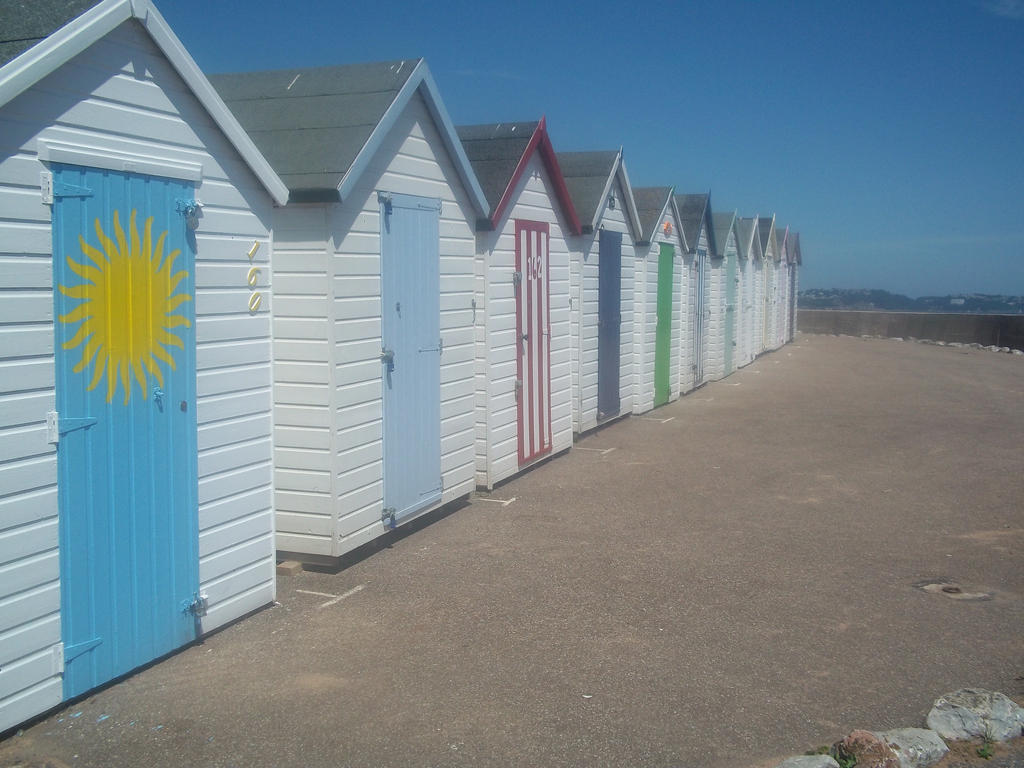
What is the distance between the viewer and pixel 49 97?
436 cm

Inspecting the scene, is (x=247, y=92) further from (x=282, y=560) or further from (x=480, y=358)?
(x=282, y=560)

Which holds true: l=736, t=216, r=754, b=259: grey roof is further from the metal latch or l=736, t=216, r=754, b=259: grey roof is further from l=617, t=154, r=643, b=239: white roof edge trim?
the metal latch

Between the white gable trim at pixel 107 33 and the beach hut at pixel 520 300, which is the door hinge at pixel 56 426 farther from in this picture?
the beach hut at pixel 520 300

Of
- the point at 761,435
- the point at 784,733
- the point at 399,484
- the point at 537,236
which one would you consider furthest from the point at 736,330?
the point at 784,733

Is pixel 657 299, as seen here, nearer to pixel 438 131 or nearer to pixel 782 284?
pixel 438 131

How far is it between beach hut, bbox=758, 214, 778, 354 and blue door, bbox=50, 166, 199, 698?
22.9 metres

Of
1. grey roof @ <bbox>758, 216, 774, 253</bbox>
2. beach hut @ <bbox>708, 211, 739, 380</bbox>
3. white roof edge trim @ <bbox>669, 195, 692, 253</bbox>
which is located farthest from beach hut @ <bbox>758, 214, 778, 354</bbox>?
white roof edge trim @ <bbox>669, 195, 692, 253</bbox>

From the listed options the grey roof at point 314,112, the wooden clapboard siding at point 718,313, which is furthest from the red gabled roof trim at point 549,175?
the wooden clapboard siding at point 718,313

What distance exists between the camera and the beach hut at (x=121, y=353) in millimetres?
4258

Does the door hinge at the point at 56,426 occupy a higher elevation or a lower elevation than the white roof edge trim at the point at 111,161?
lower

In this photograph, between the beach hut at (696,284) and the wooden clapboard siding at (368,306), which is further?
the beach hut at (696,284)

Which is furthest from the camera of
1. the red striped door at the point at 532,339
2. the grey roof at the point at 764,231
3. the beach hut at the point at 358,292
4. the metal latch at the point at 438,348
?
the grey roof at the point at 764,231

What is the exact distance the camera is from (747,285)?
2388 centimetres

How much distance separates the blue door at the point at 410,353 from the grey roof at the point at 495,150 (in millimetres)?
1592
